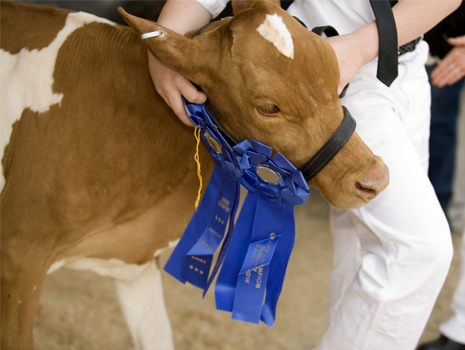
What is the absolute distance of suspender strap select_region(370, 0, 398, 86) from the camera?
1.43m

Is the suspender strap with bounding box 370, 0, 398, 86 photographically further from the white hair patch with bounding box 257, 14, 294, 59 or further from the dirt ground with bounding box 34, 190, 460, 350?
the dirt ground with bounding box 34, 190, 460, 350

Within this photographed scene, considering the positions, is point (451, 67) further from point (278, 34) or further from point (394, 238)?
point (278, 34)

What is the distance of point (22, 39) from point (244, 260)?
3.35 ft

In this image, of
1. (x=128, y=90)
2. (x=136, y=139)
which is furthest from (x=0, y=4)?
(x=136, y=139)

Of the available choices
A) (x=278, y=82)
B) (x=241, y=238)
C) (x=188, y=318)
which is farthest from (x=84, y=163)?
(x=188, y=318)

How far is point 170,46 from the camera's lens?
4.19 ft

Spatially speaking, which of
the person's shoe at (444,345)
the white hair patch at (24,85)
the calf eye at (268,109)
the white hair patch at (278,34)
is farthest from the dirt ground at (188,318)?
the white hair patch at (278,34)

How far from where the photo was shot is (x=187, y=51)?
131 cm

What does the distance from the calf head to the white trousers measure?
13 centimetres

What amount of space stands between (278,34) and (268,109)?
0.63 ft

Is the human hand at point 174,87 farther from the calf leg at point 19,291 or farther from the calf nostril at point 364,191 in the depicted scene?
the calf leg at point 19,291

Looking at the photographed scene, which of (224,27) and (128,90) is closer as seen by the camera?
(224,27)

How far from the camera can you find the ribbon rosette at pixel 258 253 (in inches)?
62.6

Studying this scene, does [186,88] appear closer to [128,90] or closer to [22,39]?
[128,90]
